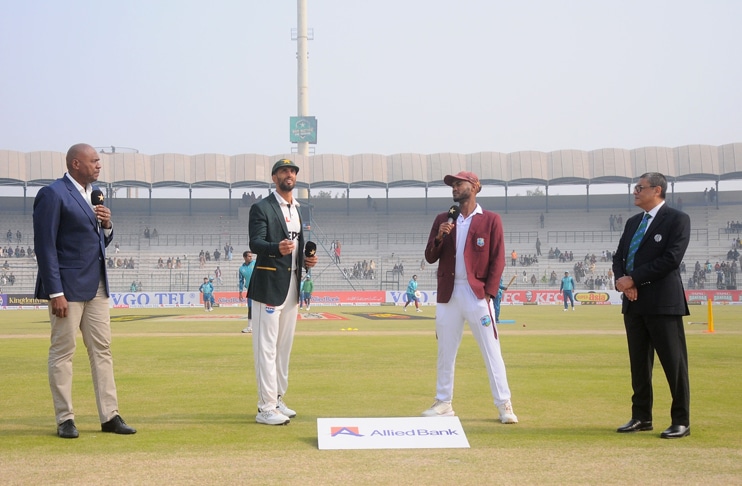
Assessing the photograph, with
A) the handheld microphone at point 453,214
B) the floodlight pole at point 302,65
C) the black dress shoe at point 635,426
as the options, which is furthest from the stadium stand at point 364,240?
the black dress shoe at point 635,426

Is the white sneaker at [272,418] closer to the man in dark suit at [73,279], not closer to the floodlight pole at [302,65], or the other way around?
the man in dark suit at [73,279]

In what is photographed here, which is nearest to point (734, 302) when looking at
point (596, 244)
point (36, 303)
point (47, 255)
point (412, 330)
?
point (596, 244)

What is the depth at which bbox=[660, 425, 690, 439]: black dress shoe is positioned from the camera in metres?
6.48

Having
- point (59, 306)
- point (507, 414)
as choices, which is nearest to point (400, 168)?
point (507, 414)

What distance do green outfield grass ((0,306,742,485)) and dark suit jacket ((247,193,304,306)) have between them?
1.20 meters

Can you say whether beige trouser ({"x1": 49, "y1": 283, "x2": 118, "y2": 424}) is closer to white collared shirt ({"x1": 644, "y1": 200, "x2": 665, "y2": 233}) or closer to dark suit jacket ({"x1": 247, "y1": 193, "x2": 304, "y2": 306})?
dark suit jacket ({"x1": 247, "y1": 193, "x2": 304, "y2": 306})

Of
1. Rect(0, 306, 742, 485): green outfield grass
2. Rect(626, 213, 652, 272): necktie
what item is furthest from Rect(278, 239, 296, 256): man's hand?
Rect(626, 213, 652, 272): necktie

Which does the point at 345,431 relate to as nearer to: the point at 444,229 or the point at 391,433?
the point at 391,433

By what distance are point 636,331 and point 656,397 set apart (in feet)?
6.99

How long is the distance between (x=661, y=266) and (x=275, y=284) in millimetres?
3499

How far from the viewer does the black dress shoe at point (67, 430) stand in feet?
21.1

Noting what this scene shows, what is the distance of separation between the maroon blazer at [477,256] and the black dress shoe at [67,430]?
11.3ft

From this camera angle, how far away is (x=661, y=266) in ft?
22.4

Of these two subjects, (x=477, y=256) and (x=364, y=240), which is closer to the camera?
(x=477, y=256)
